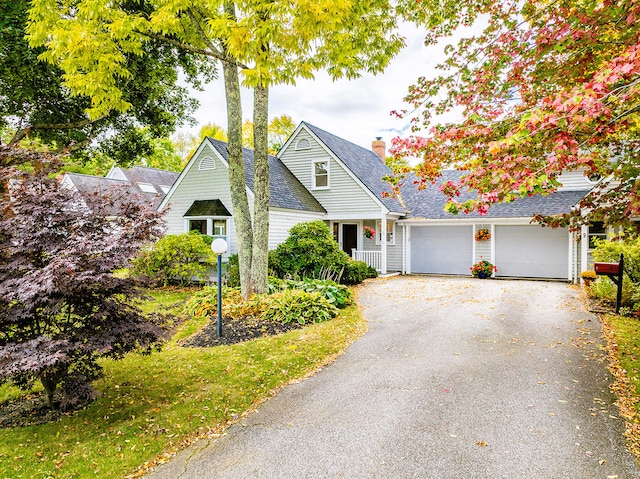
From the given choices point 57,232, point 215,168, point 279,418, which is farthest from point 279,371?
point 215,168

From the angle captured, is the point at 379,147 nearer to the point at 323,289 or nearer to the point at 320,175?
the point at 320,175

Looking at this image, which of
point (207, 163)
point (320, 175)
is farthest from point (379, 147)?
point (207, 163)

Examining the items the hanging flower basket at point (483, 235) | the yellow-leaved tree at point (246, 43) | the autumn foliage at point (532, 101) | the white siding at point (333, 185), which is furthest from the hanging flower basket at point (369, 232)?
the autumn foliage at point (532, 101)

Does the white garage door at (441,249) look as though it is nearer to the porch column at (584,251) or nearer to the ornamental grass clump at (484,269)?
the ornamental grass clump at (484,269)

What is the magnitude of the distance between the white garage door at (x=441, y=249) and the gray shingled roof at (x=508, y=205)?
67 centimetres

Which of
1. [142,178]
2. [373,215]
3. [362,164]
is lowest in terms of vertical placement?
[373,215]

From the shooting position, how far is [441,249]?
17.4 meters

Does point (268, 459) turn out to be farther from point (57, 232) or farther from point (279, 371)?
point (57, 232)

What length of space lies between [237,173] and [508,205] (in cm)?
1198

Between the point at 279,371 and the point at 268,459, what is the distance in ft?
6.94

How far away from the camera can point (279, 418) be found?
13.8 feet

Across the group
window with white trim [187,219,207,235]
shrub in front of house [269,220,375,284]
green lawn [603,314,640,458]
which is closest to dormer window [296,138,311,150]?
window with white trim [187,219,207,235]

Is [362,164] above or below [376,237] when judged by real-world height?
above

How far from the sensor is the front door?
60.9 feet
